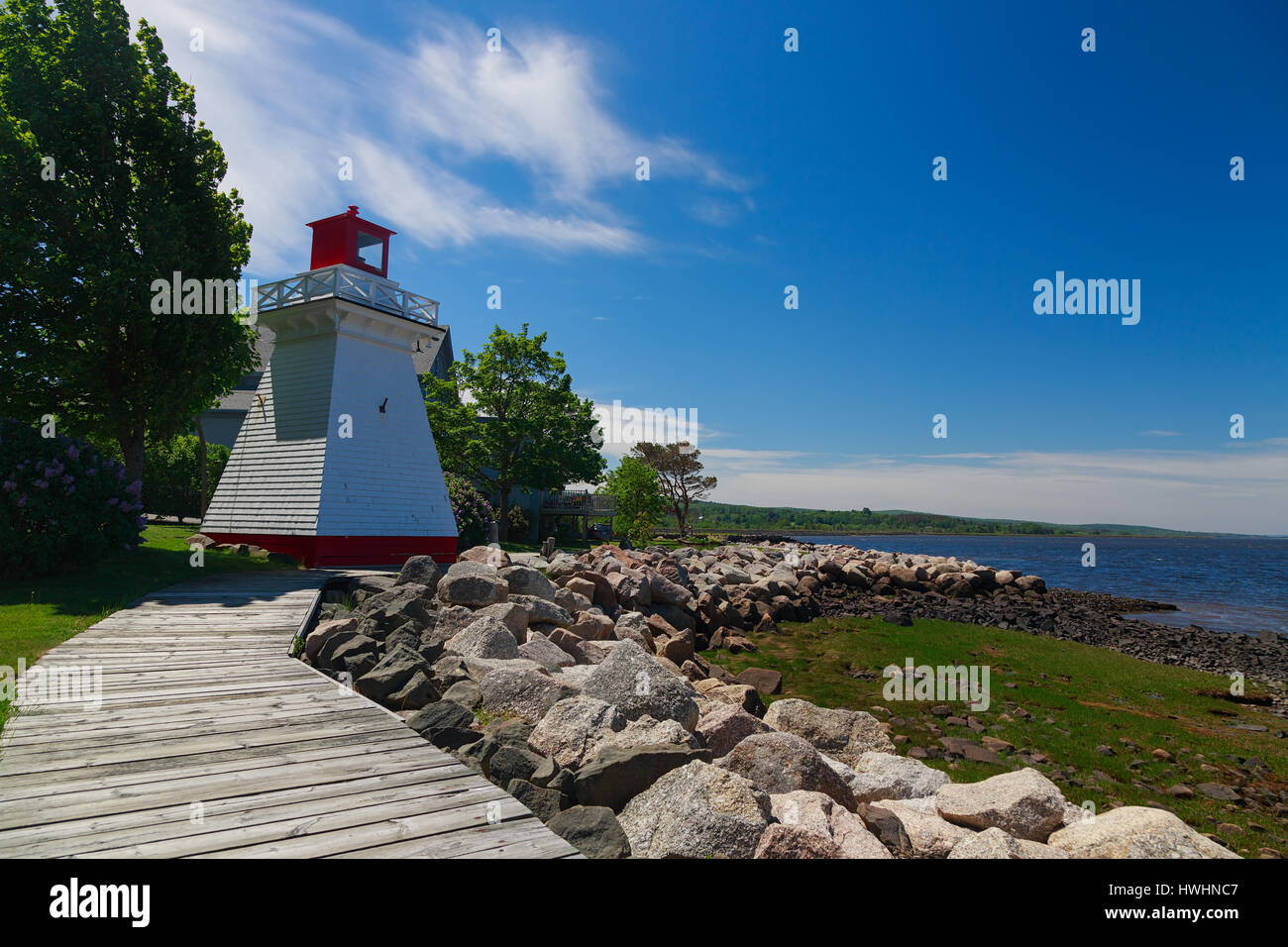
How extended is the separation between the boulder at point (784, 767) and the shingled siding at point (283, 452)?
12.7 m

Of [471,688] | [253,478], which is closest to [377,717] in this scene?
[471,688]

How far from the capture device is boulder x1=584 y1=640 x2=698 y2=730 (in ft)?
21.5

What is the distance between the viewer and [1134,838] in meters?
4.57

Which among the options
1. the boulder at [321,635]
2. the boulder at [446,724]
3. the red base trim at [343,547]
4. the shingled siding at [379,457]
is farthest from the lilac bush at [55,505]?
the boulder at [446,724]

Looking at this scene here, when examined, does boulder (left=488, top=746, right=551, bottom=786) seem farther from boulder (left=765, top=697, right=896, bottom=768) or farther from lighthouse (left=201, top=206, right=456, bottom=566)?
lighthouse (left=201, top=206, right=456, bottom=566)

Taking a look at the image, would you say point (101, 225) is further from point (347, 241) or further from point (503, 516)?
point (503, 516)

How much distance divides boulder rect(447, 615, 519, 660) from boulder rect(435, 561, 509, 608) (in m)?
1.83

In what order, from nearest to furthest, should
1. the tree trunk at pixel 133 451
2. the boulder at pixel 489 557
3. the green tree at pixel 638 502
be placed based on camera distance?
1. the boulder at pixel 489 557
2. the tree trunk at pixel 133 451
3. the green tree at pixel 638 502

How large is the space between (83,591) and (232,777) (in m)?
8.96

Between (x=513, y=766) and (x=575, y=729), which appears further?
(x=575, y=729)

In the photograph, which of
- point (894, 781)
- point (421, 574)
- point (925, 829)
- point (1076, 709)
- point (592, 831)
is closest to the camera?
point (592, 831)

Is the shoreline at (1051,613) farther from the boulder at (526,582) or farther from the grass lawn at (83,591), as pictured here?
the grass lawn at (83,591)

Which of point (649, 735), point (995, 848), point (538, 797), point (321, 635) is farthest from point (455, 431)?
point (995, 848)

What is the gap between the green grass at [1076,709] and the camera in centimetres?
771
